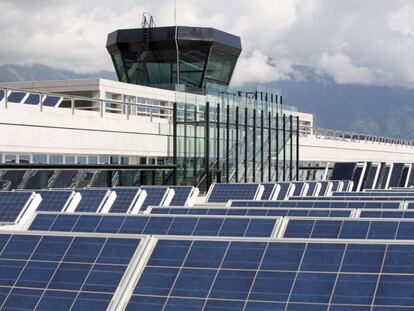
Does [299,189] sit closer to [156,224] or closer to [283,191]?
[283,191]

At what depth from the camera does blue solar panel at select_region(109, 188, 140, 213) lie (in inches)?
802

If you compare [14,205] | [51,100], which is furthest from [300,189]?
[51,100]

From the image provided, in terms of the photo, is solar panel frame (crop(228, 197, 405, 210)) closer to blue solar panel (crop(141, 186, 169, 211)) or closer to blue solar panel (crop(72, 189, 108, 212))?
blue solar panel (crop(141, 186, 169, 211))

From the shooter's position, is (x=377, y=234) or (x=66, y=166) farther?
(x=66, y=166)

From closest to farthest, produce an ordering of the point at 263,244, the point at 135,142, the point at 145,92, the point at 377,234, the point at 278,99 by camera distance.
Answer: the point at 263,244, the point at 377,234, the point at 135,142, the point at 278,99, the point at 145,92

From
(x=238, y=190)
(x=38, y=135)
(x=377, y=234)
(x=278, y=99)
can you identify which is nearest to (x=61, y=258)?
(x=377, y=234)

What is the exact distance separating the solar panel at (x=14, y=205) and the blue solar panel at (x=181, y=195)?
385cm

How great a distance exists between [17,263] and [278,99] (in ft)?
129

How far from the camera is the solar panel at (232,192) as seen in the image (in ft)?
80.6

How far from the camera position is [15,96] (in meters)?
30.2

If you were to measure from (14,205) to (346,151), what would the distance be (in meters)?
54.0

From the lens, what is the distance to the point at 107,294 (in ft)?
22.8

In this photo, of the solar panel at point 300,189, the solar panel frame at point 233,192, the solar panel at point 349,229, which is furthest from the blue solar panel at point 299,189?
the solar panel at point 349,229

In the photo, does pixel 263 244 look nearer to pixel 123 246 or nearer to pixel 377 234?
pixel 123 246
